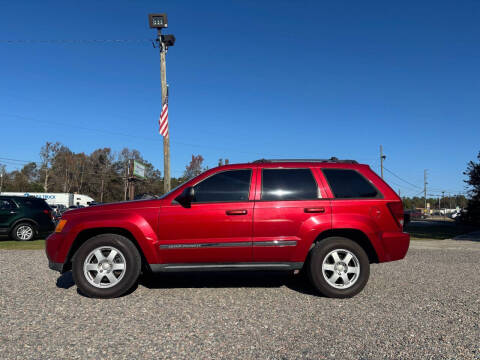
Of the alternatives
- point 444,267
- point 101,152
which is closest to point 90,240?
point 444,267

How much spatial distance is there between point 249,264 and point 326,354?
70.2 inches

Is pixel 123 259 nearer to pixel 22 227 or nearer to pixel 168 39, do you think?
pixel 22 227

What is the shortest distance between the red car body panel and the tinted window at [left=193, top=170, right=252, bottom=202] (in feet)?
0.35

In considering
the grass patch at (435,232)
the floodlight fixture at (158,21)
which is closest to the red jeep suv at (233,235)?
the grass patch at (435,232)

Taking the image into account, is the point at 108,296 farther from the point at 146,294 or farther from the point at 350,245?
the point at 350,245

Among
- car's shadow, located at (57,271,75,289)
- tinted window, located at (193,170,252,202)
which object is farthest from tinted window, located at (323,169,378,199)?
car's shadow, located at (57,271,75,289)

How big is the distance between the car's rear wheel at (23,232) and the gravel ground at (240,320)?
23.9 feet

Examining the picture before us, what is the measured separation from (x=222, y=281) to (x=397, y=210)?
2.76 m

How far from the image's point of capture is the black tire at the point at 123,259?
4.23m

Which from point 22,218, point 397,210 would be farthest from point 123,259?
point 22,218

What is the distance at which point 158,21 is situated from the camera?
1353cm

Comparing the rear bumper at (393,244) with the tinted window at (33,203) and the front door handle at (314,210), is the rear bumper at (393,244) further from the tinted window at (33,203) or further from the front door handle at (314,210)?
the tinted window at (33,203)

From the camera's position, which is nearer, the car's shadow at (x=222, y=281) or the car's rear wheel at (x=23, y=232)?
the car's shadow at (x=222, y=281)

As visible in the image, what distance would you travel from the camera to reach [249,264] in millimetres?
4328
